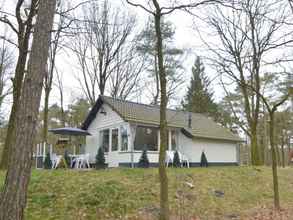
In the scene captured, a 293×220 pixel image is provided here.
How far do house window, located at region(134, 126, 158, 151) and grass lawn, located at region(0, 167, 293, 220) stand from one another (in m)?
3.84

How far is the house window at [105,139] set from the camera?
16.7m

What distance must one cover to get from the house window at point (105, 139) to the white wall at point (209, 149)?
4172 millimetres

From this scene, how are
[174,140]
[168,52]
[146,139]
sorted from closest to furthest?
1. [146,139]
2. [174,140]
3. [168,52]

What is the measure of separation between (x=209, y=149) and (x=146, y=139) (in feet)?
15.0

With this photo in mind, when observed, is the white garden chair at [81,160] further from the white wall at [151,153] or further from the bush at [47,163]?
the white wall at [151,153]

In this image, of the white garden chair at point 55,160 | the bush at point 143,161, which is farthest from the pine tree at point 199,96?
the white garden chair at point 55,160

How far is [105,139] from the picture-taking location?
16.9 metres

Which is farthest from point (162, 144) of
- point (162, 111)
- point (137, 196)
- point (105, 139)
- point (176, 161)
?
point (105, 139)

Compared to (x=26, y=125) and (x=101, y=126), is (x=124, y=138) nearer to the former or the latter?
(x=101, y=126)

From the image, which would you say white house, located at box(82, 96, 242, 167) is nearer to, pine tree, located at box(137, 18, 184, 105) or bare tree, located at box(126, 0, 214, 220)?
pine tree, located at box(137, 18, 184, 105)

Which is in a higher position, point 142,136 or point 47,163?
point 142,136

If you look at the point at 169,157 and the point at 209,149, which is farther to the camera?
the point at 209,149

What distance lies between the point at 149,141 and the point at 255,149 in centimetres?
737

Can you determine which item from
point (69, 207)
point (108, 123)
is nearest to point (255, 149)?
point (108, 123)
